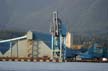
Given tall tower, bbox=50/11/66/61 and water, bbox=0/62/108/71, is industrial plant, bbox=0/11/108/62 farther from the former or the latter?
water, bbox=0/62/108/71

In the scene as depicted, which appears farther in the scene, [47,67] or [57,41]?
[57,41]

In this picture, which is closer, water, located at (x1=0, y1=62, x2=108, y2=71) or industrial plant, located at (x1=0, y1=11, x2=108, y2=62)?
water, located at (x1=0, y1=62, x2=108, y2=71)

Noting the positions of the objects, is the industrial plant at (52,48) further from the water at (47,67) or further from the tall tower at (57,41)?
the water at (47,67)

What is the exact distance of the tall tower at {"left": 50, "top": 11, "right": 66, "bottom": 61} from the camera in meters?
116

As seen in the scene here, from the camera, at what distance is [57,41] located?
389ft

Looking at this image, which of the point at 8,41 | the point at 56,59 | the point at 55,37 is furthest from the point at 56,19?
the point at 8,41

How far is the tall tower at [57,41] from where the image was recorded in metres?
116

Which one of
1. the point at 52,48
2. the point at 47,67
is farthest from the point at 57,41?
the point at 47,67

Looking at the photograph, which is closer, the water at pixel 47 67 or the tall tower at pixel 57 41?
the water at pixel 47 67

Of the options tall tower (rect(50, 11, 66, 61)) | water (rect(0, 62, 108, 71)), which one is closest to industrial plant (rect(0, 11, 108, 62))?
tall tower (rect(50, 11, 66, 61))

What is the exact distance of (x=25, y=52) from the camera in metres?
136

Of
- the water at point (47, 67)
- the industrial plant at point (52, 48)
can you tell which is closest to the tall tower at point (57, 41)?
the industrial plant at point (52, 48)

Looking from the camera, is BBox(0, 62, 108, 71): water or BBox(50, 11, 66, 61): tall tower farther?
BBox(50, 11, 66, 61): tall tower

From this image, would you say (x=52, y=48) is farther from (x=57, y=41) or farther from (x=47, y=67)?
(x=47, y=67)
